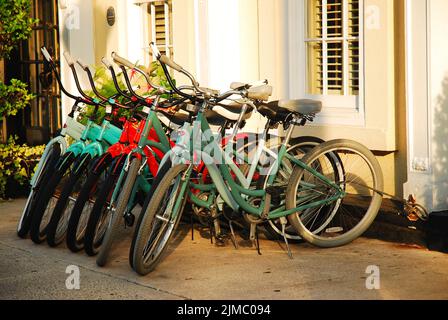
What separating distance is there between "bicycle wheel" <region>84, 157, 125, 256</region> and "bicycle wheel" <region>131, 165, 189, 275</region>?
558 mm

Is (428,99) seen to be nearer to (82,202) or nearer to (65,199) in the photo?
(82,202)

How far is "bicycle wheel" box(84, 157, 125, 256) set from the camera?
7.34 meters

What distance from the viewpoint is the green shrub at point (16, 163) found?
10.6m

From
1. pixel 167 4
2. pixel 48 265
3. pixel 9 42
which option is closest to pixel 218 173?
pixel 48 265

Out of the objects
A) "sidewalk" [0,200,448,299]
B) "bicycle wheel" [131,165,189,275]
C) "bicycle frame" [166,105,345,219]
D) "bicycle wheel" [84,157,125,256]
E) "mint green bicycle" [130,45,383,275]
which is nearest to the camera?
"sidewalk" [0,200,448,299]

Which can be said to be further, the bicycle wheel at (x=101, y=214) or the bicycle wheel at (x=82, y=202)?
the bicycle wheel at (x=82, y=202)

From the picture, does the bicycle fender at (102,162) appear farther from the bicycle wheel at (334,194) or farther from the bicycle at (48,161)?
the bicycle wheel at (334,194)

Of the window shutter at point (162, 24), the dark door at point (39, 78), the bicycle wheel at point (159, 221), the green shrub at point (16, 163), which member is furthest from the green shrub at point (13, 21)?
the bicycle wheel at point (159, 221)

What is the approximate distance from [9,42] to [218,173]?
14.5 feet

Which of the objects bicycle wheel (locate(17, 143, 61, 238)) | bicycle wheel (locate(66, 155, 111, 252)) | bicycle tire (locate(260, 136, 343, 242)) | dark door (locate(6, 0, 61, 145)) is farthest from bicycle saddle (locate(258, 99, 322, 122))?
dark door (locate(6, 0, 61, 145))

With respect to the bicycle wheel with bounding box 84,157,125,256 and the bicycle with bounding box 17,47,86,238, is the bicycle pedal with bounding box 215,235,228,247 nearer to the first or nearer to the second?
the bicycle wheel with bounding box 84,157,125,256

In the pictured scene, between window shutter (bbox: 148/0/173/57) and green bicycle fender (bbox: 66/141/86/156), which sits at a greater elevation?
window shutter (bbox: 148/0/173/57)

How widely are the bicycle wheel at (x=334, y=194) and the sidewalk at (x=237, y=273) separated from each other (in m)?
0.14
